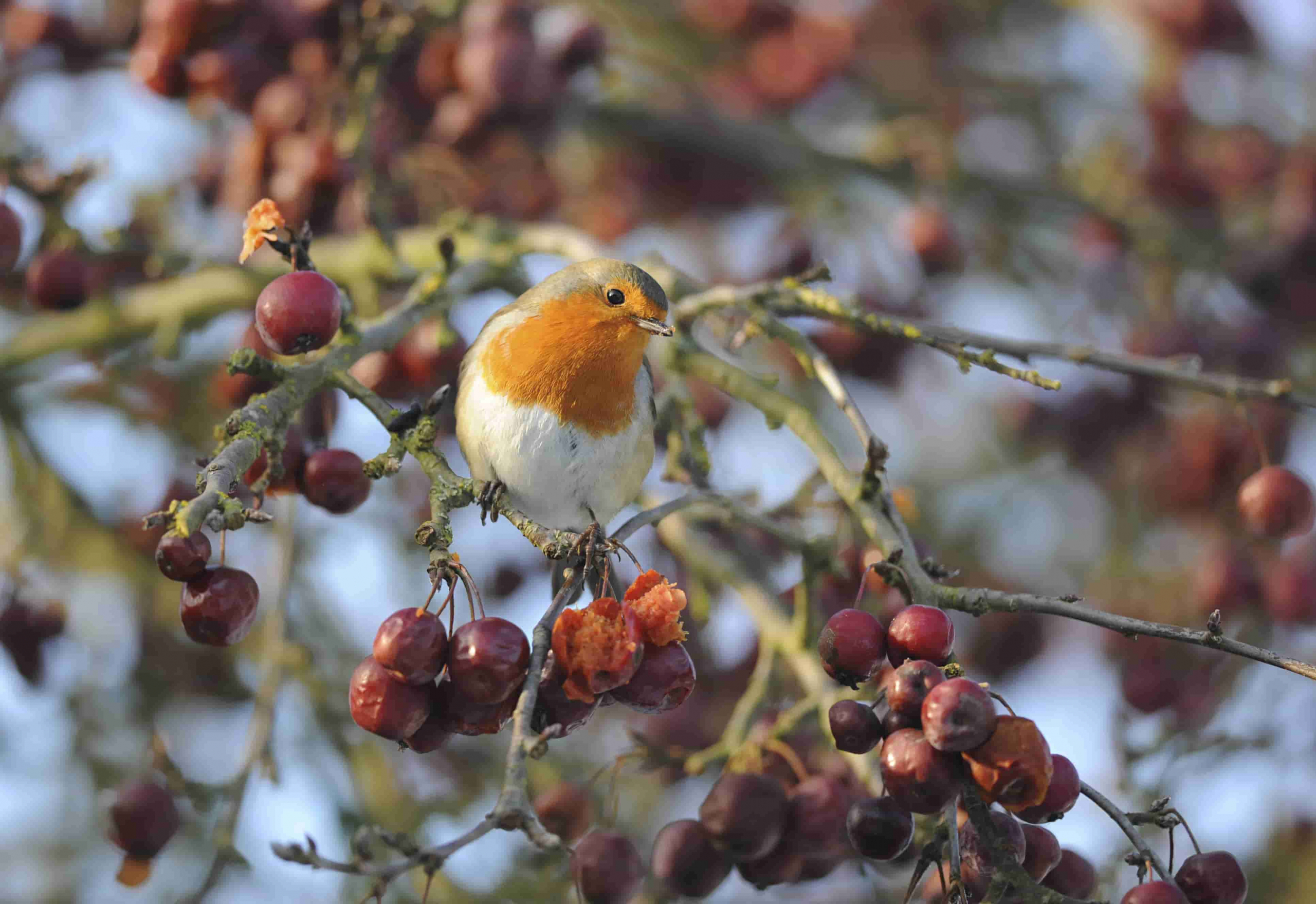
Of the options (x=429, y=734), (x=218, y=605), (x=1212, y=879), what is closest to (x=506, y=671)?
(x=429, y=734)

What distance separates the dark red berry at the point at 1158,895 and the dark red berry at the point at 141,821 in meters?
2.12

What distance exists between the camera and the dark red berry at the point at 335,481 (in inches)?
97.1

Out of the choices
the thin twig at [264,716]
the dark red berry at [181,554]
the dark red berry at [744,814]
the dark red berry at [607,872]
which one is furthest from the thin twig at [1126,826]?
the thin twig at [264,716]

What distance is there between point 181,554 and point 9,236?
1687mm

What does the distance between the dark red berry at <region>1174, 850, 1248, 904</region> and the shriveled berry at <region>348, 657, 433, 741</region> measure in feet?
4.43

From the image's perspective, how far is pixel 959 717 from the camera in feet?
5.89

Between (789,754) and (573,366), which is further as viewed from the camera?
(573,366)

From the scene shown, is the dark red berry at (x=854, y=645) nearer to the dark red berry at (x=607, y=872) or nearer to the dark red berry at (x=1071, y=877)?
the dark red berry at (x=1071, y=877)

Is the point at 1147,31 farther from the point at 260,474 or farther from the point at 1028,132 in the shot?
the point at 260,474

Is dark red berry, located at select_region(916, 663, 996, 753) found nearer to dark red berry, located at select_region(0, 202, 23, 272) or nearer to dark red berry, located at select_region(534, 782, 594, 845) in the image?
dark red berry, located at select_region(534, 782, 594, 845)

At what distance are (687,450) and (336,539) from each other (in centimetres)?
235

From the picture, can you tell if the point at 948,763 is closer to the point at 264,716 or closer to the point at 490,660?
the point at 490,660

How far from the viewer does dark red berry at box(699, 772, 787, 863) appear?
8.22 ft

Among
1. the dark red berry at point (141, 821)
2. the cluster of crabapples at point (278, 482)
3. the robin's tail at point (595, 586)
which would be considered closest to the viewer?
the cluster of crabapples at point (278, 482)
